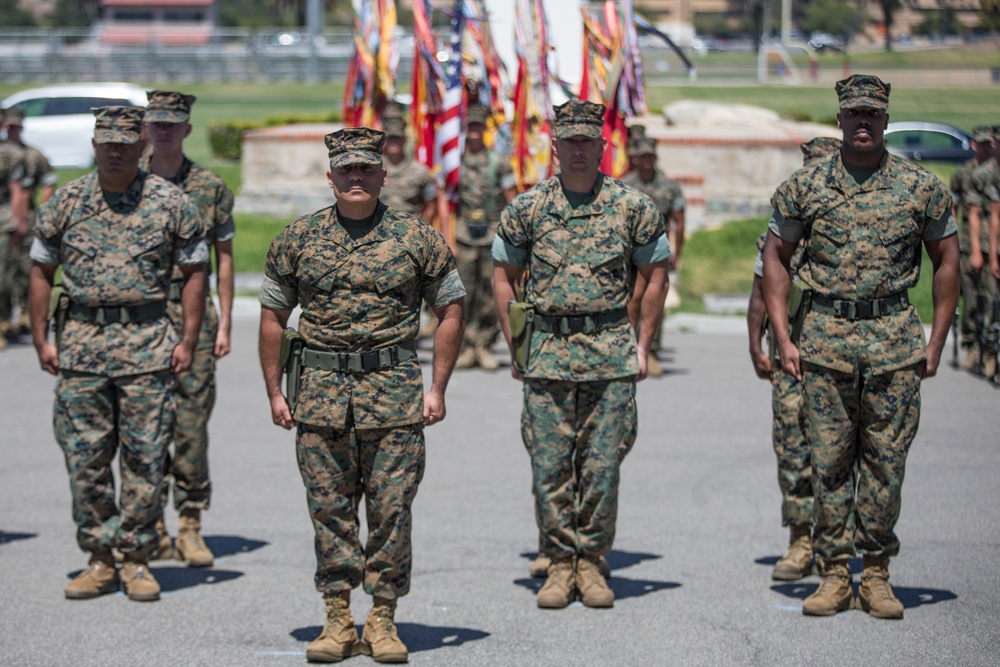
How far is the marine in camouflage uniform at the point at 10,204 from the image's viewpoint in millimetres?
13570

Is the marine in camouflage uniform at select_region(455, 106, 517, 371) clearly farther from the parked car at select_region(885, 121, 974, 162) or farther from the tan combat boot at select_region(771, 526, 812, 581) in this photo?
the parked car at select_region(885, 121, 974, 162)

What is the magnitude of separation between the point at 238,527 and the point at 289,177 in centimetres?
1394

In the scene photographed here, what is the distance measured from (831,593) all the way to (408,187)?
23.0 ft

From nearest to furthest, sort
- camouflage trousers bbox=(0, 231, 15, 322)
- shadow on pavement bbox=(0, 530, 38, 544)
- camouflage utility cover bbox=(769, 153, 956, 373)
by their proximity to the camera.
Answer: camouflage utility cover bbox=(769, 153, 956, 373)
shadow on pavement bbox=(0, 530, 38, 544)
camouflage trousers bbox=(0, 231, 15, 322)

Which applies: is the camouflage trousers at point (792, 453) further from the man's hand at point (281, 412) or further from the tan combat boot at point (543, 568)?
the man's hand at point (281, 412)

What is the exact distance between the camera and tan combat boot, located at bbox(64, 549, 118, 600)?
6863 mm

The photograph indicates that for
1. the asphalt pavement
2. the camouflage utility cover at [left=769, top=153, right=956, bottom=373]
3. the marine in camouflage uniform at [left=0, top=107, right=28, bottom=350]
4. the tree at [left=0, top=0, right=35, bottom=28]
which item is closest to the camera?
the asphalt pavement

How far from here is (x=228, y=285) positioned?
7746 millimetres

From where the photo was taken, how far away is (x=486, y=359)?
1332 centimetres

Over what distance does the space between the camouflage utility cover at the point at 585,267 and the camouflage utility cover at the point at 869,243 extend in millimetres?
699

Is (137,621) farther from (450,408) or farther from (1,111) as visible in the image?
(1,111)

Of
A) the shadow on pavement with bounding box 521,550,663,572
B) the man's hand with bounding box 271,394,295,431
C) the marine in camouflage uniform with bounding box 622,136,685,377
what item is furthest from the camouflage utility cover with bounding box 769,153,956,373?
the marine in camouflage uniform with bounding box 622,136,685,377

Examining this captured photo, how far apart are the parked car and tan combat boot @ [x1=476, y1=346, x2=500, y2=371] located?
15489 millimetres

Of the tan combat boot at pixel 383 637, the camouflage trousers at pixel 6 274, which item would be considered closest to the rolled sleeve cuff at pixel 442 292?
the tan combat boot at pixel 383 637
